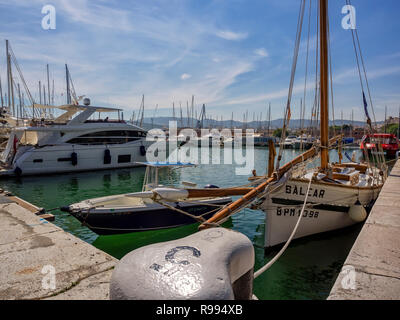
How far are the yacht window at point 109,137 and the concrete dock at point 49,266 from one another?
22.0m

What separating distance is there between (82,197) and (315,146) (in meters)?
13.5

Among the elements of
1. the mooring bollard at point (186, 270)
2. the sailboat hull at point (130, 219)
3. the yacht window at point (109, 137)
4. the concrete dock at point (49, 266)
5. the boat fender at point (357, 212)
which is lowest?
the sailboat hull at point (130, 219)

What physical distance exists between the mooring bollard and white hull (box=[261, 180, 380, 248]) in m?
6.38

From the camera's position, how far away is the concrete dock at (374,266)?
2.88 metres

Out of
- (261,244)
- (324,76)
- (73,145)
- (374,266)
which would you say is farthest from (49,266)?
(73,145)

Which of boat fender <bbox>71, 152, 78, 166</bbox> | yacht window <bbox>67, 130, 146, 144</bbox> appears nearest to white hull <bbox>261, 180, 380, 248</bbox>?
boat fender <bbox>71, 152, 78, 166</bbox>

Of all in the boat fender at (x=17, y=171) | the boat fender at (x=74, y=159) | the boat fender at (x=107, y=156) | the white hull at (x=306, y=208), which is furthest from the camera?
the boat fender at (x=107, y=156)

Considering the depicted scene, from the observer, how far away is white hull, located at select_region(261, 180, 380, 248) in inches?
322

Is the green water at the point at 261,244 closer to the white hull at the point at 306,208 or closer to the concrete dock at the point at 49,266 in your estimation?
the white hull at the point at 306,208

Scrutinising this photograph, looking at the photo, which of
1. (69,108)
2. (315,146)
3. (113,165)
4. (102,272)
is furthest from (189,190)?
(69,108)

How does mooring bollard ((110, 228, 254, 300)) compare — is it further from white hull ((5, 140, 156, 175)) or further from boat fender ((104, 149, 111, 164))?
boat fender ((104, 149, 111, 164))

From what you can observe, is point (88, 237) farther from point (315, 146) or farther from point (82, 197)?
point (315, 146)

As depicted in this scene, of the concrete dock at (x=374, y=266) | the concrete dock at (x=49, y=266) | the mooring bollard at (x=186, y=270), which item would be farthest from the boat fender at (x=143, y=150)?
the mooring bollard at (x=186, y=270)
